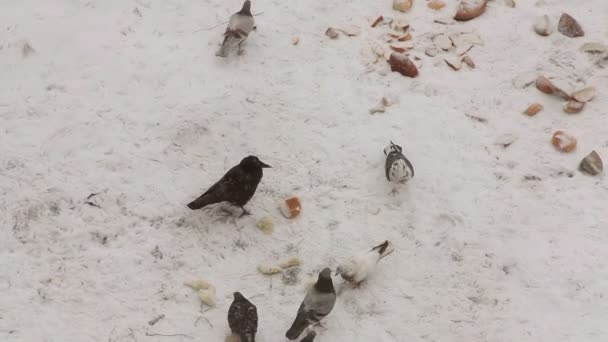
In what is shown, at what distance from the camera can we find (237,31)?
5496 mm

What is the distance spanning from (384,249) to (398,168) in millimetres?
692


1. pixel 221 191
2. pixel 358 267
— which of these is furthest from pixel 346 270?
pixel 221 191

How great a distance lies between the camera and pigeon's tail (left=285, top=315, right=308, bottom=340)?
375 centimetres

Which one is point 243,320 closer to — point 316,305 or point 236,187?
point 316,305

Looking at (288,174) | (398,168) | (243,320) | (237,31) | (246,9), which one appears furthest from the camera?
(246,9)

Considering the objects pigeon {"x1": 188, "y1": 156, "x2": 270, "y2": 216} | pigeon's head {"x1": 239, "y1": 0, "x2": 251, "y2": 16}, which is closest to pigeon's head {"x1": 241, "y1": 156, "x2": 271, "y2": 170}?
pigeon {"x1": 188, "y1": 156, "x2": 270, "y2": 216}

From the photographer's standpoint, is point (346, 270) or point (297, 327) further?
point (346, 270)

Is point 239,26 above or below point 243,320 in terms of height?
above

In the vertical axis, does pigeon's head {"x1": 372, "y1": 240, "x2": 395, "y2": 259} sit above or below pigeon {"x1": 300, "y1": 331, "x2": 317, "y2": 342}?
above

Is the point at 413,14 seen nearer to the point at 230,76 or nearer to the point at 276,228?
the point at 230,76

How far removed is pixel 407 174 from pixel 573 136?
1.63m

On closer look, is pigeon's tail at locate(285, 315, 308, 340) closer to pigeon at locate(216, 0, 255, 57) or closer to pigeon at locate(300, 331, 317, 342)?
pigeon at locate(300, 331, 317, 342)

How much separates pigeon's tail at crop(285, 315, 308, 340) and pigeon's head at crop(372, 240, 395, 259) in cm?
78

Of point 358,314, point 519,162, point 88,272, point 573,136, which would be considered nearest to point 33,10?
point 88,272
